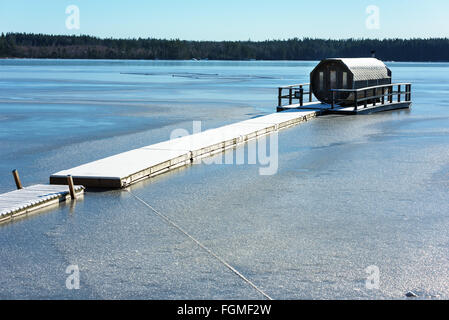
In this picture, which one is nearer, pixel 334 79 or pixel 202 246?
pixel 202 246

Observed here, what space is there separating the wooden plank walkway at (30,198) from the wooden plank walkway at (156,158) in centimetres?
77

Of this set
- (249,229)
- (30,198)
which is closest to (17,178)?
(30,198)

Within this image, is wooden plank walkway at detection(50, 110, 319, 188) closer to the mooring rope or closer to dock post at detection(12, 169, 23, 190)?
dock post at detection(12, 169, 23, 190)

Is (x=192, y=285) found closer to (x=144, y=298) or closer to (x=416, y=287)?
(x=144, y=298)

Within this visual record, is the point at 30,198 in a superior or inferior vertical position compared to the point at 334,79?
inferior

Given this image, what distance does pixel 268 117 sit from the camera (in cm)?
2861

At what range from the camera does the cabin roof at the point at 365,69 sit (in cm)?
3397

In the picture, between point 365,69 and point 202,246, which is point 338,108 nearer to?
point 365,69

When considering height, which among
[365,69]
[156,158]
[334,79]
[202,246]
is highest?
[365,69]

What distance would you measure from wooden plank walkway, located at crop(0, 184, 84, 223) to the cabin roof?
76.3 ft

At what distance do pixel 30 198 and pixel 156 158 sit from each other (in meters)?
4.75

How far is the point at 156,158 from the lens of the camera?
16.5 m

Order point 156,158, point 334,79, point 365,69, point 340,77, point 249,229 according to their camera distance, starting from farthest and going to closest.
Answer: point 365,69 < point 334,79 < point 340,77 < point 156,158 < point 249,229

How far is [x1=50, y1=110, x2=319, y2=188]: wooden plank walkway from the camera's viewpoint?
14.0 metres
